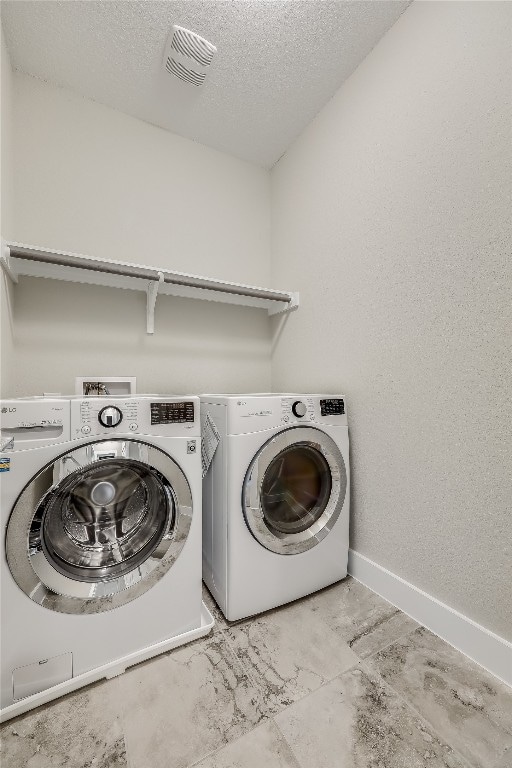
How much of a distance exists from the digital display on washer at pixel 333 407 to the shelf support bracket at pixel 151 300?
1.04 m

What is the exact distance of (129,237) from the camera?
1.82 meters

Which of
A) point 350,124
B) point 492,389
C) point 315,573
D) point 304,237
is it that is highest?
point 350,124

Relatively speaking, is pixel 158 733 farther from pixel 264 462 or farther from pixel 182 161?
pixel 182 161

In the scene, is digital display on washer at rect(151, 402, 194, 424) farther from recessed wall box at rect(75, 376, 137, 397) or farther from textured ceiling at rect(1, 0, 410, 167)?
textured ceiling at rect(1, 0, 410, 167)

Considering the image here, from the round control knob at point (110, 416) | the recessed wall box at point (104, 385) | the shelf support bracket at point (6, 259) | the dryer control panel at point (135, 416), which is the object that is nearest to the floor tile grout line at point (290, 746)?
the dryer control panel at point (135, 416)

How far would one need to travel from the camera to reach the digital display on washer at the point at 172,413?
3.54ft

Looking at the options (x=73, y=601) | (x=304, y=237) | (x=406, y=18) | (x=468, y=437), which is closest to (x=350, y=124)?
(x=406, y=18)

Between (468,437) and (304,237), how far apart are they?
1437 mm

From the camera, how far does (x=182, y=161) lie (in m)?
1.99

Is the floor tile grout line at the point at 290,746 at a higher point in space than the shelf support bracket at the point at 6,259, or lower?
lower

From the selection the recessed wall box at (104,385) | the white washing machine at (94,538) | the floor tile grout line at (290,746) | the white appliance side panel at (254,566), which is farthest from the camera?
the recessed wall box at (104,385)

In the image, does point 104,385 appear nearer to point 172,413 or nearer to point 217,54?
point 172,413

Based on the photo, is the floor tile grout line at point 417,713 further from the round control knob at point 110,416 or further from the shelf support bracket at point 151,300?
the shelf support bracket at point 151,300

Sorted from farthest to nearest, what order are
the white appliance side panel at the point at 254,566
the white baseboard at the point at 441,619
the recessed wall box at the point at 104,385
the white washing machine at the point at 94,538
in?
the recessed wall box at the point at 104,385 < the white appliance side panel at the point at 254,566 < the white baseboard at the point at 441,619 < the white washing machine at the point at 94,538
